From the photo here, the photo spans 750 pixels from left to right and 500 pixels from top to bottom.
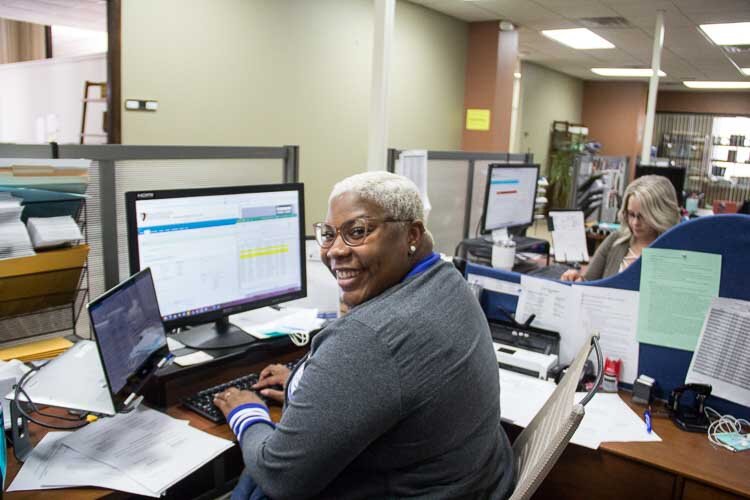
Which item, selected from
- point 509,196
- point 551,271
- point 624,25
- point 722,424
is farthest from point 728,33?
point 722,424

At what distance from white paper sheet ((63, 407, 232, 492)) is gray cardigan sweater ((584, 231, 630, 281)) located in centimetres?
215

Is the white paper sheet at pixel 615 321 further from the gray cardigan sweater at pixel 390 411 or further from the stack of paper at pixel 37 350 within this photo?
the stack of paper at pixel 37 350

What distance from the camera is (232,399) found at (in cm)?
138

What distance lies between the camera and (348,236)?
1219 mm

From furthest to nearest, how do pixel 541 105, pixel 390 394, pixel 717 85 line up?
pixel 717 85 < pixel 541 105 < pixel 390 394

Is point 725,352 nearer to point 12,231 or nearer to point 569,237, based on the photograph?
point 12,231

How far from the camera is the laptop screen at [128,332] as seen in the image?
119cm

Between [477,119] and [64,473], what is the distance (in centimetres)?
624

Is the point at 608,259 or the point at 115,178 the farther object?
the point at 608,259

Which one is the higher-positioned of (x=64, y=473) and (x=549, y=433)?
(x=549, y=433)

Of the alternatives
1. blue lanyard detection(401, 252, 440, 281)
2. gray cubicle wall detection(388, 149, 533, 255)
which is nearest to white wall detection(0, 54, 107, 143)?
gray cubicle wall detection(388, 149, 533, 255)

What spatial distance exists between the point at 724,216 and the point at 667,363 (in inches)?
16.7

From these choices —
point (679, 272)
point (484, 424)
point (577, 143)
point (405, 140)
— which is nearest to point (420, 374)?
point (484, 424)

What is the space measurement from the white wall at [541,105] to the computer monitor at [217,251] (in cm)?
830
